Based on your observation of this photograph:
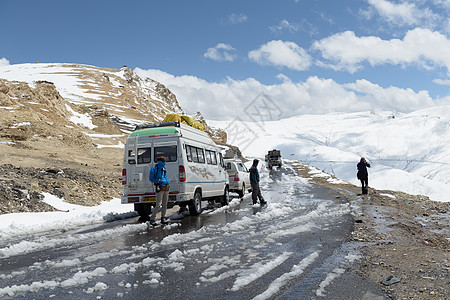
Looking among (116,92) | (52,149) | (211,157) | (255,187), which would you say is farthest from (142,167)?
(116,92)

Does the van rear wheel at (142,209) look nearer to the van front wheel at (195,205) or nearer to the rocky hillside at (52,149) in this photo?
the van front wheel at (195,205)

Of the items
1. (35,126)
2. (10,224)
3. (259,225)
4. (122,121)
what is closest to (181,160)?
(259,225)

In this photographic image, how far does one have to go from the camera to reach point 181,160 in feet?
35.4

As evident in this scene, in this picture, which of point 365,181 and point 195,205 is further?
point 365,181

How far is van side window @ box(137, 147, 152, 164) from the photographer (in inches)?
436

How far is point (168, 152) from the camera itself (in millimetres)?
10945

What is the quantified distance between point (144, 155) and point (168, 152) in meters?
0.85

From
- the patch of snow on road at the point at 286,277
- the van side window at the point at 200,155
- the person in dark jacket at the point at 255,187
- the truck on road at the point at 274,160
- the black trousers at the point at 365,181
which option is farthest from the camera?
the truck on road at the point at 274,160

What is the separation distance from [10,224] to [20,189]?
302cm

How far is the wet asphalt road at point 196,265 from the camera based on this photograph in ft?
13.9

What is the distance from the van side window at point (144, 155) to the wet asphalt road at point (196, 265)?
2793 millimetres

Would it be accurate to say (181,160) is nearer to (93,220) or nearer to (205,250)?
(93,220)

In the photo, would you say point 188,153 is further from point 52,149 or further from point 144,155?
point 52,149

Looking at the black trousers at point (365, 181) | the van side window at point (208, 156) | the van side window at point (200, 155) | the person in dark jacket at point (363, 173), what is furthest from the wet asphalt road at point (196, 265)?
the black trousers at point (365, 181)
